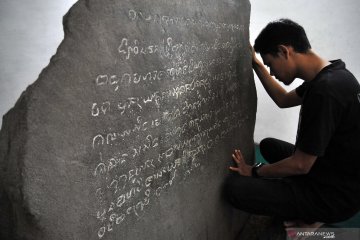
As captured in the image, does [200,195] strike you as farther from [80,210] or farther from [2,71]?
[2,71]

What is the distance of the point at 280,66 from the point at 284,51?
3.1 inches

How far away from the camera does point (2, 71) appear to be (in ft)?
7.40

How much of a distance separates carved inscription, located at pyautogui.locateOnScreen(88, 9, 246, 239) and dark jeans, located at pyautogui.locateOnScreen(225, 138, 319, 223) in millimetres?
265

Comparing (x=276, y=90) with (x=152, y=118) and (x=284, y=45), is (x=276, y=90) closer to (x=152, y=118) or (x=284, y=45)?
(x=284, y=45)

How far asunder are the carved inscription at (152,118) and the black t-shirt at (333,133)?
38 cm

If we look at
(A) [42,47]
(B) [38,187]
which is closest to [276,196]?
(B) [38,187]

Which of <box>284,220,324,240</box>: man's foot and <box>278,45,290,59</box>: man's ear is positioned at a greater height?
<box>278,45,290,59</box>: man's ear

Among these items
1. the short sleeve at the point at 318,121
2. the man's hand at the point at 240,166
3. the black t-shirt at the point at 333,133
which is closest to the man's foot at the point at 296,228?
the black t-shirt at the point at 333,133

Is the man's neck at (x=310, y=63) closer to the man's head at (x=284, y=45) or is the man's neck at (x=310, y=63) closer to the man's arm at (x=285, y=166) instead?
the man's head at (x=284, y=45)

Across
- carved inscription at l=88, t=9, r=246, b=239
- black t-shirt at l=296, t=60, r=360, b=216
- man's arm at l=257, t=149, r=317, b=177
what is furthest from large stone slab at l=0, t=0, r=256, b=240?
black t-shirt at l=296, t=60, r=360, b=216

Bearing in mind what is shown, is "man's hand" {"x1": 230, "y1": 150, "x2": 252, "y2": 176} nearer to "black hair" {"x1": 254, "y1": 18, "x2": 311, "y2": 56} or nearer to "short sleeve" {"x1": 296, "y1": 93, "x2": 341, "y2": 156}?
"short sleeve" {"x1": 296, "y1": 93, "x2": 341, "y2": 156}

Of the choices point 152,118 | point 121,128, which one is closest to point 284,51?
point 152,118

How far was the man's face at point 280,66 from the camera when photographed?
1.39m

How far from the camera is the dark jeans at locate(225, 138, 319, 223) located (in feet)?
4.78
